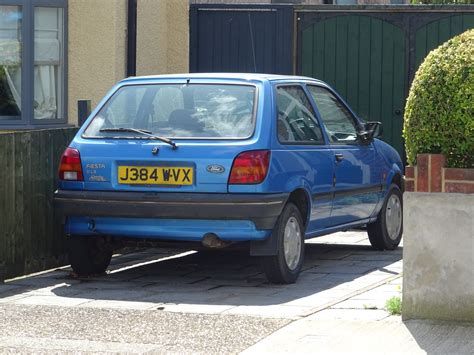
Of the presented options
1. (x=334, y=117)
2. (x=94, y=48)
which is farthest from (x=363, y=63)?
(x=334, y=117)

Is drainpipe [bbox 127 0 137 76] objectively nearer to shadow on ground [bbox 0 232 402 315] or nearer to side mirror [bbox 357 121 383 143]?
shadow on ground [bbox 0 232 402 315]

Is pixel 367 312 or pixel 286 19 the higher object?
pixel 286 19

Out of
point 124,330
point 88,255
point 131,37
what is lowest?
point 124,330

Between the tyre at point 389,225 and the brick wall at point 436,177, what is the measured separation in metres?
3.95

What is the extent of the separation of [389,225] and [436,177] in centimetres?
424

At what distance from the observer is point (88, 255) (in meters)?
10.4

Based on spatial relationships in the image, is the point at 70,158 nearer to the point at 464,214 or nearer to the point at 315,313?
the point at 315,313

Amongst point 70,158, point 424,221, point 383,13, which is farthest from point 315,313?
point 383,13

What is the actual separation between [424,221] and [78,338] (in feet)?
7.50

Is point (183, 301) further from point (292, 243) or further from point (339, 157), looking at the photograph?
point (339, 157)

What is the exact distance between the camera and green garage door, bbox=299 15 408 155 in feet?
51.1

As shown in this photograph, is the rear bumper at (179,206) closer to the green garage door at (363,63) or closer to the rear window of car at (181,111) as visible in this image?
the rear window of car at (181,111)

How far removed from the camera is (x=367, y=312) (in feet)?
28.3

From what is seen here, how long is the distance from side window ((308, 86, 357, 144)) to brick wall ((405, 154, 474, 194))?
298 centimetres
